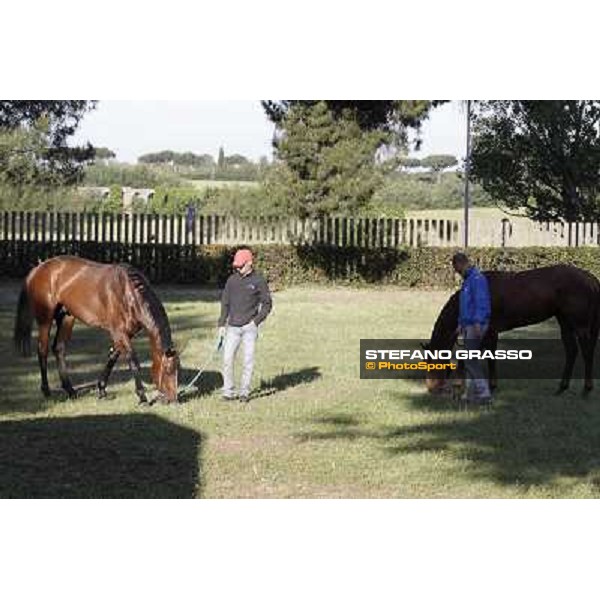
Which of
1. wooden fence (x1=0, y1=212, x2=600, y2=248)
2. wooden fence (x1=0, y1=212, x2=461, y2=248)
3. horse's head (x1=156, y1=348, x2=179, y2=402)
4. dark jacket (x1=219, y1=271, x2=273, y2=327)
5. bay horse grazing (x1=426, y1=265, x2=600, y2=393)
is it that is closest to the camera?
horse's head (x1=156, y1=348, x2=179, y2=402)

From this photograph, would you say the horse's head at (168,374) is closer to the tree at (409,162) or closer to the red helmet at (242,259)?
the red helmet at (242,259)

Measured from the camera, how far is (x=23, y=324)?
12148mm

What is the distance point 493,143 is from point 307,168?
482 cm

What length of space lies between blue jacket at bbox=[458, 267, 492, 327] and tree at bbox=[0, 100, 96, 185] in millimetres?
9806

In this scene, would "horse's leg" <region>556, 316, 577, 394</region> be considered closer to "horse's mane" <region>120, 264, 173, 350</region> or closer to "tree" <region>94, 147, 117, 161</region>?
"horse's mane" <region>120, 264, 173, 350</region>

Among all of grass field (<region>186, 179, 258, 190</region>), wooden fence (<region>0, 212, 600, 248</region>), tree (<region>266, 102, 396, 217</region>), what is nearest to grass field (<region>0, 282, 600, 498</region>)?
grass field (<region>186, 179, 258, 190</region>)

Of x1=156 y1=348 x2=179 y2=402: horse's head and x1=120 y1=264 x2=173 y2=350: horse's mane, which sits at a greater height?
x1=120 y1=264 x2=173 y2=350: horse's mane

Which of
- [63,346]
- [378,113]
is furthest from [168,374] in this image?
[378,113]

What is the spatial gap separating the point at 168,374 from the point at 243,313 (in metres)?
1.05

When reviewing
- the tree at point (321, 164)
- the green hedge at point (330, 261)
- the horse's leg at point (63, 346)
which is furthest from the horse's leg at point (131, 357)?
the tree at point (321, 164)

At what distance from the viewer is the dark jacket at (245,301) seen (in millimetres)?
10953

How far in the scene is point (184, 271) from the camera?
76.7 feet

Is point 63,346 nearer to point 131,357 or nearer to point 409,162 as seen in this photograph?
point 131,357

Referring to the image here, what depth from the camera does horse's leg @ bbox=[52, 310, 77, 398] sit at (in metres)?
11.4
